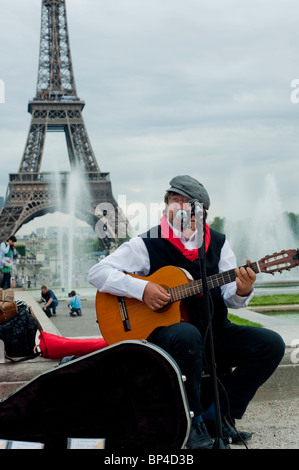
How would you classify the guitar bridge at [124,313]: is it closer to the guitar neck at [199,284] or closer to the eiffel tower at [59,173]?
the guitar neck at [199,284]

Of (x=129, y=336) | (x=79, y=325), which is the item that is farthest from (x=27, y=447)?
(x=79, y=325)

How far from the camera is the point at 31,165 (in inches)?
1855

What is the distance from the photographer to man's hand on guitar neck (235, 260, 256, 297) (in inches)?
135

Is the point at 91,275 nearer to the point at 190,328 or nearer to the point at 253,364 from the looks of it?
the point at 190,328

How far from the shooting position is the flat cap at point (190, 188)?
3740 mm

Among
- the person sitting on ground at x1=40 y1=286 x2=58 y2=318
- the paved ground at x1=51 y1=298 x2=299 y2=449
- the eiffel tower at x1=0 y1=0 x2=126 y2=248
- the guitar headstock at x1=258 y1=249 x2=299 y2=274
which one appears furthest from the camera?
the eiffel tower at x1=0 y1=0 x2=126 y2=248

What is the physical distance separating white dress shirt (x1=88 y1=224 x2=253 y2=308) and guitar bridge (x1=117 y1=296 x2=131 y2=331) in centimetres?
6

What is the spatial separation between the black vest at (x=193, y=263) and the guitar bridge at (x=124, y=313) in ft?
0.94

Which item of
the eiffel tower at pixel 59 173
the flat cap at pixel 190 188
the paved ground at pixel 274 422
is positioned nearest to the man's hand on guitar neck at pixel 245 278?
the flat cap at pixel 190 188

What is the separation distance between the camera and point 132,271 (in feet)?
12.6

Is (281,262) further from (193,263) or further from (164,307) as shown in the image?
(164,307)

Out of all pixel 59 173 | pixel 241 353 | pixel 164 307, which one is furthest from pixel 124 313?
pixel 59 173

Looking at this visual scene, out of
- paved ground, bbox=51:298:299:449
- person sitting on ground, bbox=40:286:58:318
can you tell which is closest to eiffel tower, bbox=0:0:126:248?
person sitting on ground, bbox=40:286:58:318

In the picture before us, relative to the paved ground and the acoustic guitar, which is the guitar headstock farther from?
the paved ground
